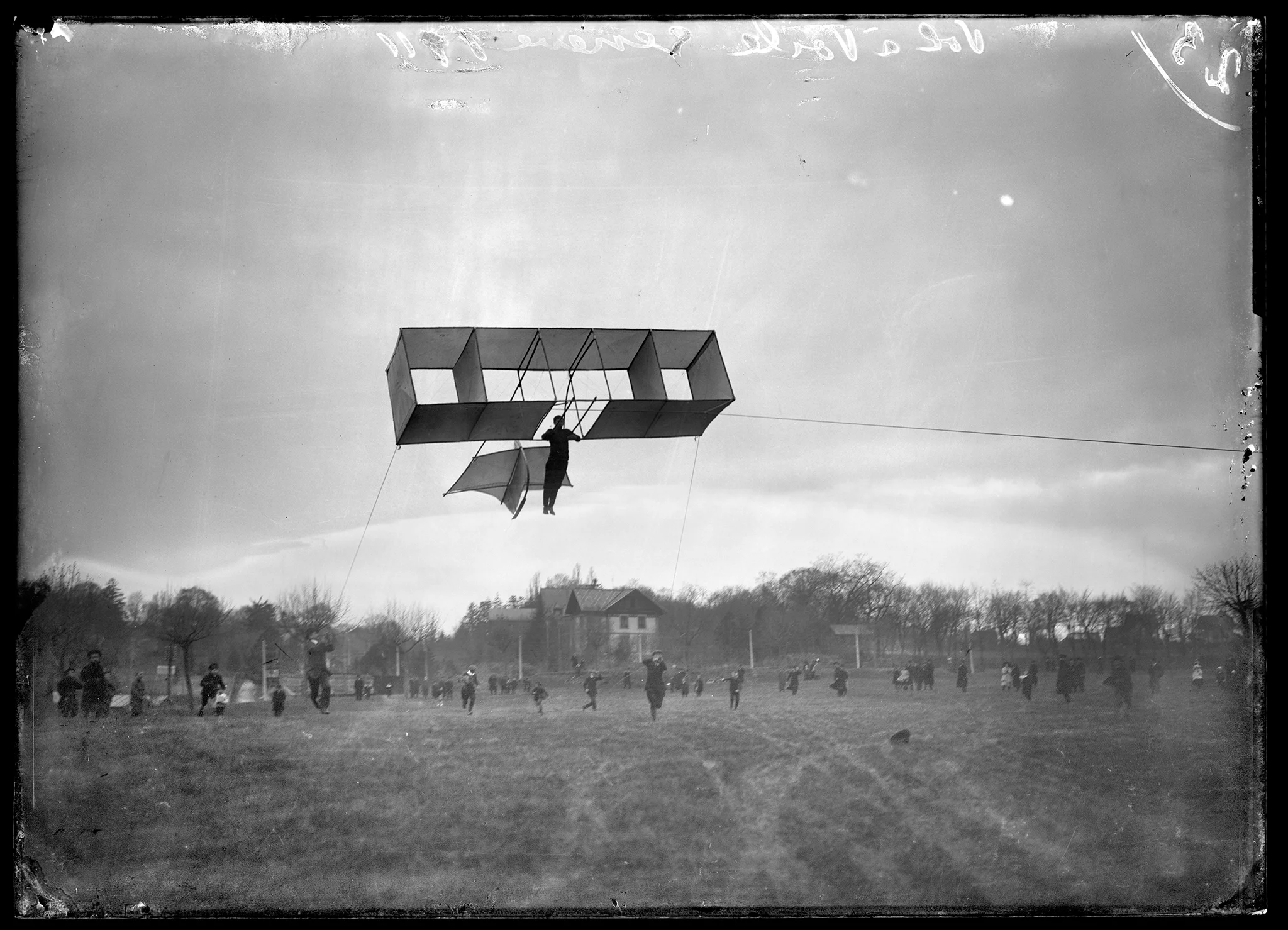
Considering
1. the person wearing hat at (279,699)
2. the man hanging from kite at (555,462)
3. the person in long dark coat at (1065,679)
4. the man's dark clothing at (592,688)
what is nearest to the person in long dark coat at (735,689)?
the man's dark clothing at (592,688)

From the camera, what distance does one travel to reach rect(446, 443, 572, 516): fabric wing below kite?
9039mm

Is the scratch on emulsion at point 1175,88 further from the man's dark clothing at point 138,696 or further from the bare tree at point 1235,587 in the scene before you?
the man's dark clothing at point 138,696

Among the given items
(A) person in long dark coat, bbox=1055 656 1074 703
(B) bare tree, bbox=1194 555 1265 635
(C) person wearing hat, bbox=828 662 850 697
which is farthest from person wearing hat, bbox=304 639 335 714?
(B) bare tree, bbox=1194 555 1265 635

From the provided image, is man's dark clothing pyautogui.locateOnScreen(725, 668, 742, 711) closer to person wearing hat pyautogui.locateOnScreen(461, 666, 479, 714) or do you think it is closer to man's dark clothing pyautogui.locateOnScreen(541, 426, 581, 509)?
person wearing hat pyautogui.locateOnScreen(461, 666, 479, 714)

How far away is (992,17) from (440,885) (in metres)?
10.8

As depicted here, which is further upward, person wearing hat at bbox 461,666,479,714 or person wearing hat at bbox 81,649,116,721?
person wearing hat at bbox 81,649,116,721

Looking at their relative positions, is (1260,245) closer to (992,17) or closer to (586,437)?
Result: (992,17)

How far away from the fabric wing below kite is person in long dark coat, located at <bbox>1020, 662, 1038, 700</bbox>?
7373 mm

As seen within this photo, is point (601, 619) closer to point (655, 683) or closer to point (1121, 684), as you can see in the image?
point (655, 683)

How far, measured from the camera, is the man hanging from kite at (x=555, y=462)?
8094 mm

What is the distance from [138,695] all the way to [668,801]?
6.84 m

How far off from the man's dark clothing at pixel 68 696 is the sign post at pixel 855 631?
9644mm

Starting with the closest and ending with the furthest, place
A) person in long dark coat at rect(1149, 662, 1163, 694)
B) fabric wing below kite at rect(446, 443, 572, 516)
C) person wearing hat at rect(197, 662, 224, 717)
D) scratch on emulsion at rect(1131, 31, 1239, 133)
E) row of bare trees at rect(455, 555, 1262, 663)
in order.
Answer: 1. scratch on emulsion at rect(1131, 31, 1239, 133)
2. fabric wing below kite at rect(446, 443, 572, 516)
3. person wearing hat at rect(197, 662, 224, 717)
4. person in long dark coat at rect(1149, 662, 1163, 694)
5. row of bare trees at rect(455, 555, 1262, 663)

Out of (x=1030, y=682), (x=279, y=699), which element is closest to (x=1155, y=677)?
(x=1030, y=682)
